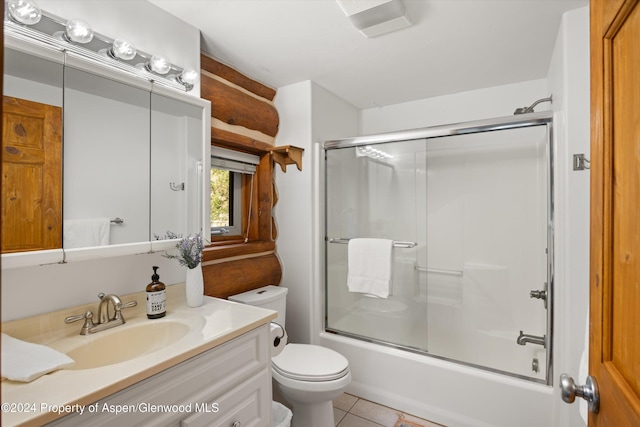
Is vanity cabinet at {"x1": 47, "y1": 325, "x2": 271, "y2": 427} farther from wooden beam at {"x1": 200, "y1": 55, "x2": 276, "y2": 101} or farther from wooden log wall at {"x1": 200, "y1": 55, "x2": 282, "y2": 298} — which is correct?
wooden beam at {"x1": 200, "y1": 55, "x2": 276, "y2": 101}

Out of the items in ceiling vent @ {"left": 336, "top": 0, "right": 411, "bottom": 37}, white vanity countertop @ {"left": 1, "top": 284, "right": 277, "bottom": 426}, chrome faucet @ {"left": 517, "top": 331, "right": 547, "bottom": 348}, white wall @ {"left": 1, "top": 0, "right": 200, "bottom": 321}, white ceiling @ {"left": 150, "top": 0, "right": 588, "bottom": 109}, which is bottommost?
chrome faucet @ {"left": 517, "top": 331, "right": 547, "bottom": 348}

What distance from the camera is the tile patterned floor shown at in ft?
6.48

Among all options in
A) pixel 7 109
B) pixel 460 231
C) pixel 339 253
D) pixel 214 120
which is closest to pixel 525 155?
pixel 460 231

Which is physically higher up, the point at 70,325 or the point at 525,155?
the point at 525,155

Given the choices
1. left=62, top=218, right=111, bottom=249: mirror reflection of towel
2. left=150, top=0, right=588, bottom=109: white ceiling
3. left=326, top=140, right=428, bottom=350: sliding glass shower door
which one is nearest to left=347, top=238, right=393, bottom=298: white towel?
left=326, top=140, right=428, bottom=350: sliding glass shower door

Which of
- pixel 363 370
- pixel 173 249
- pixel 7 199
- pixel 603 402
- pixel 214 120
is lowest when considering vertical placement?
pixel 363 370

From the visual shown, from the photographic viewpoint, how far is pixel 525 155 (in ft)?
7.37

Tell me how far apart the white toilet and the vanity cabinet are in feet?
0.98

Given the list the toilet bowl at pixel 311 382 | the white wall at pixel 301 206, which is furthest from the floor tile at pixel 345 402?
the white wall at pixel 301 206

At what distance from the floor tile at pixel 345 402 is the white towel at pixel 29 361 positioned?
5.44 ft

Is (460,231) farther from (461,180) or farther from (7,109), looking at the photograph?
(7,109)

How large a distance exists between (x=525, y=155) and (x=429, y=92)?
89 cm

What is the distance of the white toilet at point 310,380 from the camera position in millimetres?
1690

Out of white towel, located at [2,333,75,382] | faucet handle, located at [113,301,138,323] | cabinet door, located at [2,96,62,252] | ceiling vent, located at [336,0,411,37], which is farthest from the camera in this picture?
ceiling vent, located at [336,0,411,37]
